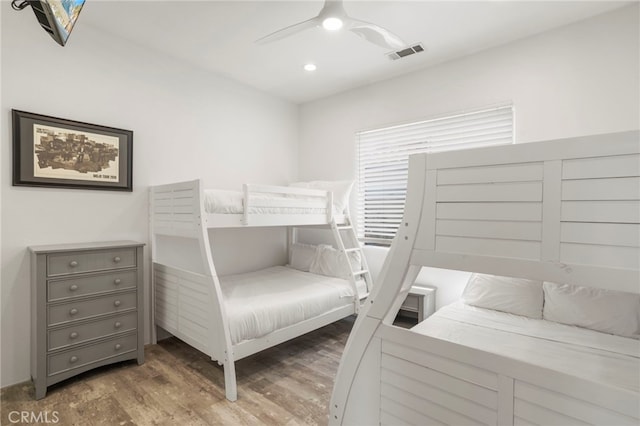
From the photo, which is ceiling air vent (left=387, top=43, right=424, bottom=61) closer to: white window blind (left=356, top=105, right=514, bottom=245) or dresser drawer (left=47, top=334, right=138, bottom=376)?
white window blind (left=356, top=105, right=514, bottom=245)

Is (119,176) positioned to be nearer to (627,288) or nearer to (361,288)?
(361,288)

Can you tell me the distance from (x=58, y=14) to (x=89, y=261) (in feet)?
5.30

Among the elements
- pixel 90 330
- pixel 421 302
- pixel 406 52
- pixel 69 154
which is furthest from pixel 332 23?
pixel 90 330

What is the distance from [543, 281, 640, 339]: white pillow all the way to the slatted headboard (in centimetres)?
139

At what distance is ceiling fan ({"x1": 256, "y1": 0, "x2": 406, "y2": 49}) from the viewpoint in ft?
6.23

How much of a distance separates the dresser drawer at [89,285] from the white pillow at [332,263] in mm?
1827

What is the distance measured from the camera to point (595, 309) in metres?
2.10

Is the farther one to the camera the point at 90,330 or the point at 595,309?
the point at 90,330

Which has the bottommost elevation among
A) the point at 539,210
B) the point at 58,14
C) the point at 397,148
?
the point at 539,210

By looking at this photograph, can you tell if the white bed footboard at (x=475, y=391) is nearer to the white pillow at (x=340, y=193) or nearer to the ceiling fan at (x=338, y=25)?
the ceiling fan at (x=338, y=25)

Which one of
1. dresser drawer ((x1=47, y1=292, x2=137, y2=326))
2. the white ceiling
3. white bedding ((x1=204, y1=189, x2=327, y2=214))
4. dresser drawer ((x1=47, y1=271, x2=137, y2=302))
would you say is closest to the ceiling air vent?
the white ceiling

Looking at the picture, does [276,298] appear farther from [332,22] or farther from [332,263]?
[332,22]

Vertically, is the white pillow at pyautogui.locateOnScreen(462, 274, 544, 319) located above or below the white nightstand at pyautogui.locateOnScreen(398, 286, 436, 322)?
above

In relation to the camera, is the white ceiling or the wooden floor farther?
the white ceiling
